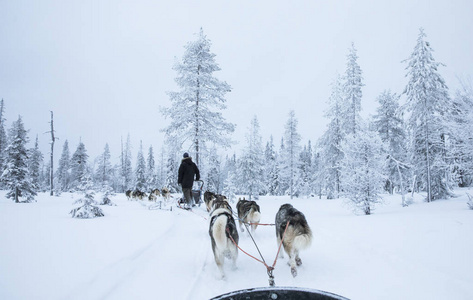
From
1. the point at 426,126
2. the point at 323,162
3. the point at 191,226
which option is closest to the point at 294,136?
the point at 323,162

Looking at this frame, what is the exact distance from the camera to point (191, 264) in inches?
179

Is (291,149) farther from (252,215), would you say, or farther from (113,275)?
(113,275)

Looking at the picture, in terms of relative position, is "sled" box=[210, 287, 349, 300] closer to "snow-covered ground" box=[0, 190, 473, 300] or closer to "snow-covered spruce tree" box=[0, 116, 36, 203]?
"snow-covered ground" box=[0, 190, 473, 300]

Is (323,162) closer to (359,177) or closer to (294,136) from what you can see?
(294,136)

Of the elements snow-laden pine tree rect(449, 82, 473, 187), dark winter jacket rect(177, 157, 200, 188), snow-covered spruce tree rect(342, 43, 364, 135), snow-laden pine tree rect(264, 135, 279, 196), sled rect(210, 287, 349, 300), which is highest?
snow-covered spruce tree rect(342, 43, 364, 135)

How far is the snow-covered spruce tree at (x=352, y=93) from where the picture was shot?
2223 cm

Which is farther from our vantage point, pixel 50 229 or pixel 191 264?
pixel 50 229

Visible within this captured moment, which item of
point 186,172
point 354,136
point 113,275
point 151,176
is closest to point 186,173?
point 186,172

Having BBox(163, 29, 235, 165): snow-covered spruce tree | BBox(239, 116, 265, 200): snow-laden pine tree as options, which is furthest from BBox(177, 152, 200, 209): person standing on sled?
BBox(239, 116, 265, 200): snow-laden pine tree

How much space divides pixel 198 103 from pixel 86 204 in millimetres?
9670

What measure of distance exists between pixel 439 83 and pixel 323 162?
12720 millimetres

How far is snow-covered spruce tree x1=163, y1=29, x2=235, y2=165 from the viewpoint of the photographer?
52.2ft

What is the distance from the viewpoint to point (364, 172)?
1112cm

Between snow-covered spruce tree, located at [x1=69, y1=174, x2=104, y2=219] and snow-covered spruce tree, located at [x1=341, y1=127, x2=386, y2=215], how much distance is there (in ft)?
38.0
